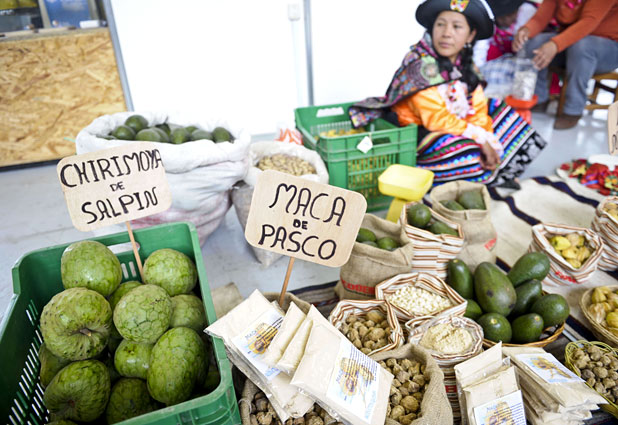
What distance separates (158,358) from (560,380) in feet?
3.28

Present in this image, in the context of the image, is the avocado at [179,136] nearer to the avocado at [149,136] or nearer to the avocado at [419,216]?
the avocado at [149,136]

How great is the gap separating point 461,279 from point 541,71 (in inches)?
124

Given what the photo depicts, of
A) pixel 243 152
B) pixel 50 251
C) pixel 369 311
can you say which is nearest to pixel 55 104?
pixel 243 152

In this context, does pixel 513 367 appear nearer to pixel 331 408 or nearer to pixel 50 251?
pixel 331 408

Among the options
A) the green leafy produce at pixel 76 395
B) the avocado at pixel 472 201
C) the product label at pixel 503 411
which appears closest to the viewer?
the green leafy produce at pixel 76 395

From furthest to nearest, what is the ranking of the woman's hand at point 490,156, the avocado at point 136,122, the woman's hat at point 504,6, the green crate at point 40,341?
the woman's hat at point 504,6
the woman's hand at point 490,156
the avocado at point 136,122
the green crate at point 40,341

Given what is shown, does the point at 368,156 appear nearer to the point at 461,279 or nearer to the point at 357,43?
the point at 461,279

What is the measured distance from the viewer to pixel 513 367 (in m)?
1.04

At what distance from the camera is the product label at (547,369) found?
1.03m

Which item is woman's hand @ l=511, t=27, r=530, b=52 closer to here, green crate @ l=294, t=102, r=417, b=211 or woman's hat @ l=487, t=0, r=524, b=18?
woman's hat @ l=487, t=0, r=524, b=18

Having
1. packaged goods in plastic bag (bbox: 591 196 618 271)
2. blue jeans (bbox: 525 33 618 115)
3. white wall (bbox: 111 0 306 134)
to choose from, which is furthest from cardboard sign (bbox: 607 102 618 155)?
white wall (bbox: 111 0 306 134)

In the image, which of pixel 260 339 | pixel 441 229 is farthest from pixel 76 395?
pixel 441 229

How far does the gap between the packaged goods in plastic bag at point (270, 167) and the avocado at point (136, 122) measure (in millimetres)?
546

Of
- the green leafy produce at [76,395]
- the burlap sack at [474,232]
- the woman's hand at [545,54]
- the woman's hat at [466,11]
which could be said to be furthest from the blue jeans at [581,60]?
the green leafy produce at [76,395]
